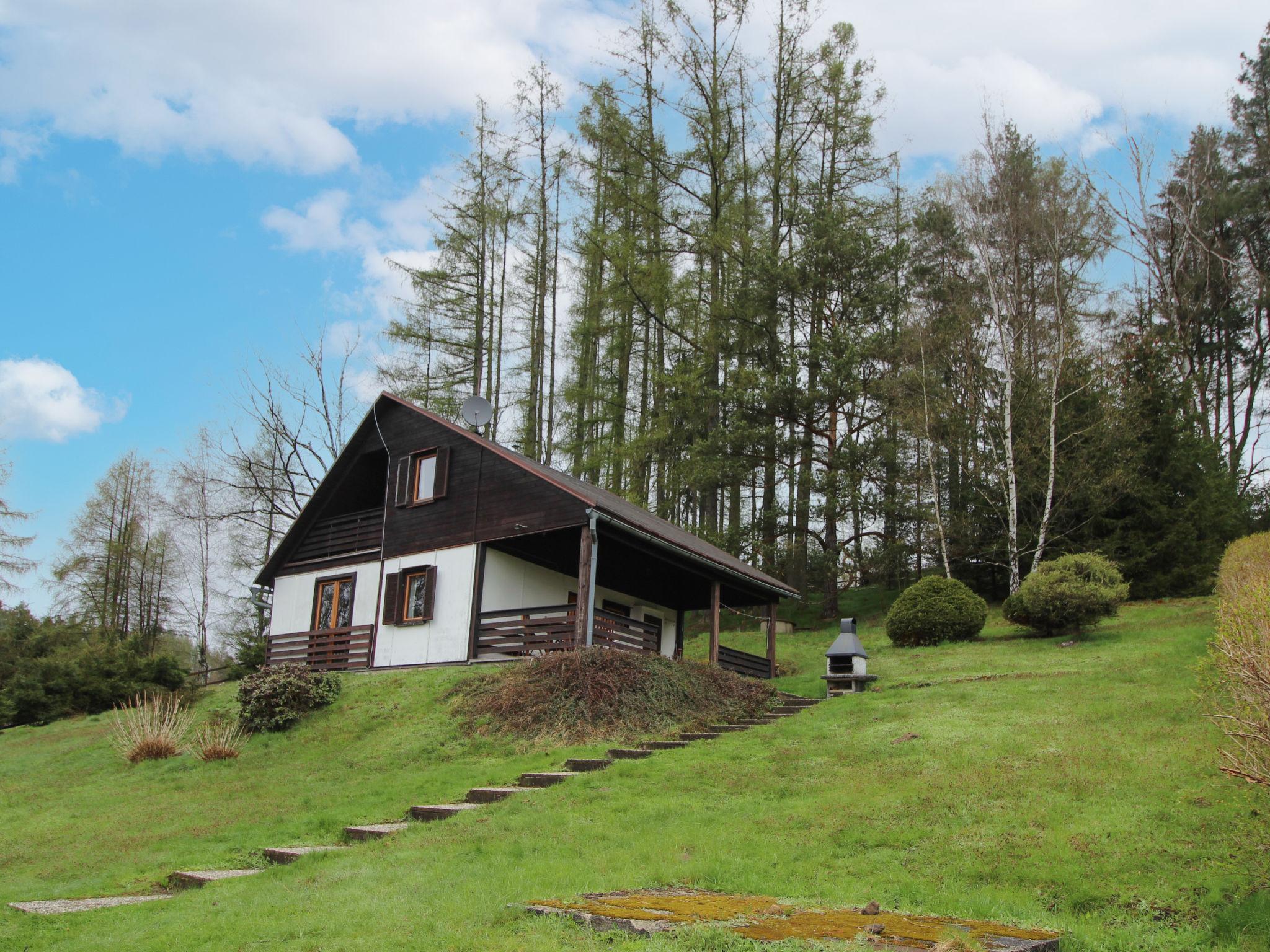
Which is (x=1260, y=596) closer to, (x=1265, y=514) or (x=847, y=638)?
(x=847, y=638)

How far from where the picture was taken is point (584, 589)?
15.5 meters

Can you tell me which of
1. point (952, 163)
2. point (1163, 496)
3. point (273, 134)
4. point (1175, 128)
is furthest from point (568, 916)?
point (1175, 128)

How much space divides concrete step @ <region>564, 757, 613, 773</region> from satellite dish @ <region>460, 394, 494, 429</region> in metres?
10.4

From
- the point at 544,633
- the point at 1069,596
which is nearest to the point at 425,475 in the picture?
the point at 544,633

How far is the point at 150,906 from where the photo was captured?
6895 mm

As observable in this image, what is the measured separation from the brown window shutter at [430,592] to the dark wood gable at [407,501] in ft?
1.84

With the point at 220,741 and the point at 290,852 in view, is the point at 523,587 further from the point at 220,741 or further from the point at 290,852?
→ the point at 290,852

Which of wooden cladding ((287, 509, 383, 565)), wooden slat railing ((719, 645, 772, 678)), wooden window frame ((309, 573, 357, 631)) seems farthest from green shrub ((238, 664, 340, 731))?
wooden slat railing ((719, 645, 772, 678))

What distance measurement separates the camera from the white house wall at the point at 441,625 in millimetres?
17875

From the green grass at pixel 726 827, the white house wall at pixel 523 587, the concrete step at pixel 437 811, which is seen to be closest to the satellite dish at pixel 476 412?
the white house wall at pixel 523 587

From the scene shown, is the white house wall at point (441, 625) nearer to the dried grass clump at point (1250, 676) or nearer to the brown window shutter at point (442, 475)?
the brown window shutter at point (442, 475)

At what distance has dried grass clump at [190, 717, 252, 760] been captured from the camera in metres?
14.4

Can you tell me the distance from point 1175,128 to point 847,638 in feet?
72.0

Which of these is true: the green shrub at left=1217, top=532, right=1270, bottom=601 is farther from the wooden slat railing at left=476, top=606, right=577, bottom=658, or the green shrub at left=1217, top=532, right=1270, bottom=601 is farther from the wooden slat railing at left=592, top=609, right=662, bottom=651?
the wooden slat railing at left=476, top=606, right=577, bottom=658
